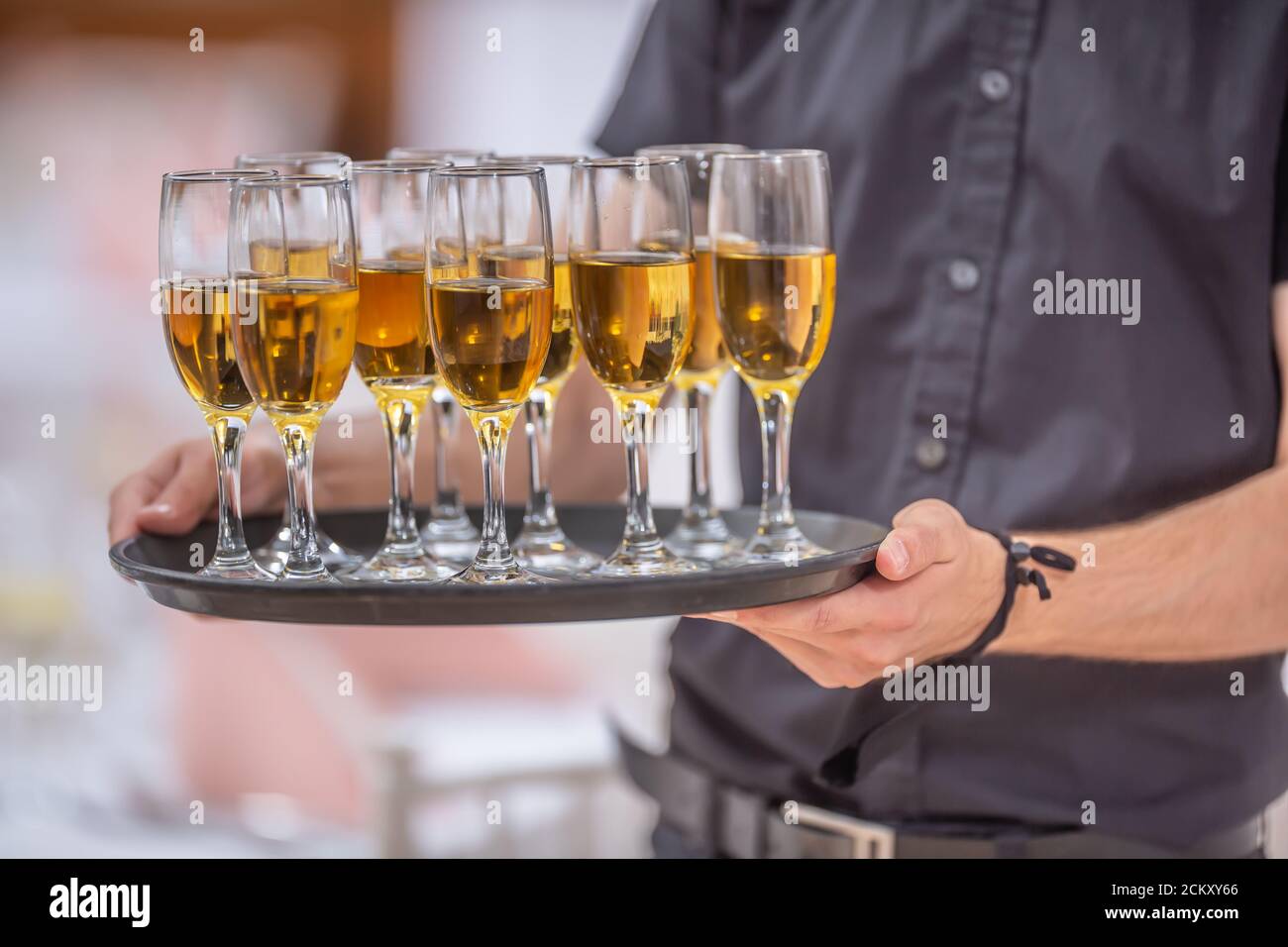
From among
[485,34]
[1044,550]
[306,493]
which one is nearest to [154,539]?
[306,493]

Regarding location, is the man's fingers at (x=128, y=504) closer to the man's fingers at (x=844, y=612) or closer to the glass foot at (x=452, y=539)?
the glass foot at (x=452, y=539)

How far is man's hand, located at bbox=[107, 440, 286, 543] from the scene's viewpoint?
126 centimetres

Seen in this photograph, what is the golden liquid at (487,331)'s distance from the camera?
1.03 meters

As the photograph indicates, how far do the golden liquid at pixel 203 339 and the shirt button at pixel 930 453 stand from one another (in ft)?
2.39

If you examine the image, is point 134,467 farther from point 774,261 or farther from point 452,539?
point 774,261

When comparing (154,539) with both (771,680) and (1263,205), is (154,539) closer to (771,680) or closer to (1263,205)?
(771,680)

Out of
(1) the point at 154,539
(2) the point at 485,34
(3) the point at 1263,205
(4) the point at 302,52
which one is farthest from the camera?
(2) the point at 485,34

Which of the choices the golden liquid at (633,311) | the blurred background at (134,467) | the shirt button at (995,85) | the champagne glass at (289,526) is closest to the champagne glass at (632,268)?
the golden liquid at (633,311)

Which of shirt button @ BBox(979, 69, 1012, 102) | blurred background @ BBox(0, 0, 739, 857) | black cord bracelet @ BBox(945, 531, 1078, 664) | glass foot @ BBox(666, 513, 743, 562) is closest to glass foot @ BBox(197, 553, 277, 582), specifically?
glass foot @ BBox(666, 513, 743, 562)

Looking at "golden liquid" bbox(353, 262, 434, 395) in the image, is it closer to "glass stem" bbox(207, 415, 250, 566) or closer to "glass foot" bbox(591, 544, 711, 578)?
"glass stem" bbox(207, 415, 250, 566)

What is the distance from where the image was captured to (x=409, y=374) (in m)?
1.15

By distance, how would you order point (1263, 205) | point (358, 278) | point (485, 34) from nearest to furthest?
1. point (358, 278)
2. point (1263, 205)
3. point (485, 34)

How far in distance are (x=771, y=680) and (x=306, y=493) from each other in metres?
0.64

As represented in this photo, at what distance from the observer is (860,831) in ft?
4.75
